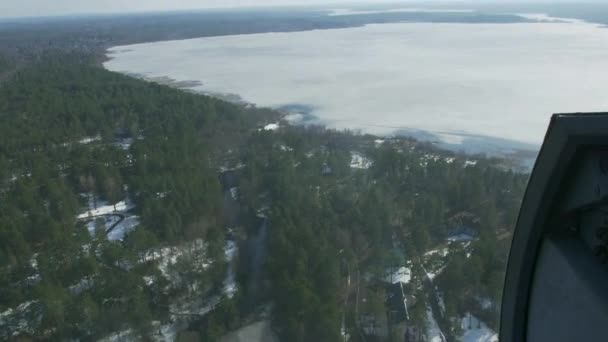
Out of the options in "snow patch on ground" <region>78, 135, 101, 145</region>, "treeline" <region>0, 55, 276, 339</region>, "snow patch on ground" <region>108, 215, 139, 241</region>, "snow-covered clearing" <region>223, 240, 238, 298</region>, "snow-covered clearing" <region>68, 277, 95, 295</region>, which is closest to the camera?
"treeline" <region>0, 55, 276, 339</region>

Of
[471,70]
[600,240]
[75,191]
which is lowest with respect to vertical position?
[75,191]

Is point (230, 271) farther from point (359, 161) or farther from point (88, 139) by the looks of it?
point (88, 139)

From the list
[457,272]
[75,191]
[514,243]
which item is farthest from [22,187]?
[514,243]

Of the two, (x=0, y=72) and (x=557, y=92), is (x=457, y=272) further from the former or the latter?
(x=0, y=72)

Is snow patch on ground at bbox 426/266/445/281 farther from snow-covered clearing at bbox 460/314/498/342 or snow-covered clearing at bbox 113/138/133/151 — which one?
snow-covered clearing at bbox 113/138/133/151

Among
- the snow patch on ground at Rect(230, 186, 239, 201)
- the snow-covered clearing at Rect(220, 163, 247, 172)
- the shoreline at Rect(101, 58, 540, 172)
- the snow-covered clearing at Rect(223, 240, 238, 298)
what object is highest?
the shoreline at Rect(101, 58, 540, 172)

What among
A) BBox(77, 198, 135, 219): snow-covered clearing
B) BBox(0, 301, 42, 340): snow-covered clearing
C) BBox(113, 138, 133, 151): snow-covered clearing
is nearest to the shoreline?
BBox(113, 138, 133, 151): snow-covered clearing
